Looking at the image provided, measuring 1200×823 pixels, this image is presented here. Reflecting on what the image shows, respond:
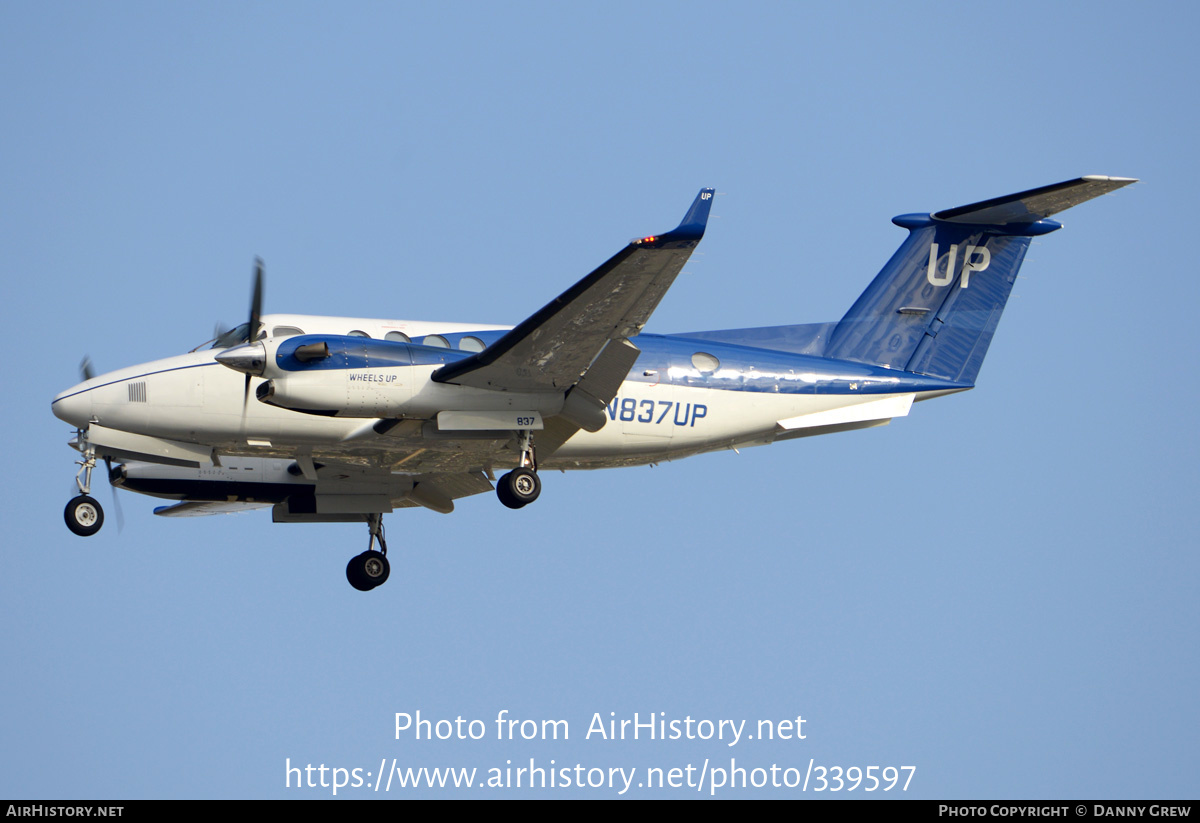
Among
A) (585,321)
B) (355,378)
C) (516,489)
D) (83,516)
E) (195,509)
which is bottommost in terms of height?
(195,509)

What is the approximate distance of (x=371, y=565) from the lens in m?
20.5

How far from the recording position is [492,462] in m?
Result: 18.7

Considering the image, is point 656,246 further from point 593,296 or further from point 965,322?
point 965,322

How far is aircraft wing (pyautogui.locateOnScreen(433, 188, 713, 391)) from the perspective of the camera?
1419 centimetres

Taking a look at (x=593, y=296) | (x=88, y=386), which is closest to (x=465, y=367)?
(x=593, y=296)

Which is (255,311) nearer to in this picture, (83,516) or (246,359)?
(246,359)

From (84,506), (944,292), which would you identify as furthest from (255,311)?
(944,292)

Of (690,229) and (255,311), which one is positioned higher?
(690,229)

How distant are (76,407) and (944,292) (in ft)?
41.7

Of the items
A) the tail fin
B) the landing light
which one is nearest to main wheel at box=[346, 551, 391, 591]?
the landing light

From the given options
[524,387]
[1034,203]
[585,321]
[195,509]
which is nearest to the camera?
[585,321]

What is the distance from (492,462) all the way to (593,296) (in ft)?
14.4

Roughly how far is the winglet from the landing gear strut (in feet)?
25.0
